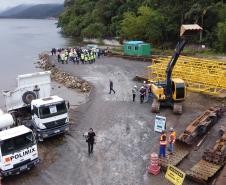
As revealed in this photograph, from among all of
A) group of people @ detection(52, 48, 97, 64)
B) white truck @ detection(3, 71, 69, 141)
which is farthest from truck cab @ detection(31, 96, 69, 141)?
group of people @ detection(52, 48, 97, 64)

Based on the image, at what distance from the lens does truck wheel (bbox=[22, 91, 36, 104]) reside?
24969 millimetres

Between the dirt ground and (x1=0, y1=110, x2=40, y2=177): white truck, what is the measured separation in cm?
63

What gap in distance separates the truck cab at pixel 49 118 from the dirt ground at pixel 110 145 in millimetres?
752

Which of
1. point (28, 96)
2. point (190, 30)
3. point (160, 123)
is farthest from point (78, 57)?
point (160, 123)

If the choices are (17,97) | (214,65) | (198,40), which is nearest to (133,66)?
(214,65)

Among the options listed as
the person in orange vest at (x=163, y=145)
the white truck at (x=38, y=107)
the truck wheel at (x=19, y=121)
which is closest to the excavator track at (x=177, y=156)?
the person in orange vest at (x=163, y=145)

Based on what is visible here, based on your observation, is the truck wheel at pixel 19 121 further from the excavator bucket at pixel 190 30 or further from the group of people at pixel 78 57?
the group of people at pixel 78 57

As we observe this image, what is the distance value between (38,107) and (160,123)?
732cm

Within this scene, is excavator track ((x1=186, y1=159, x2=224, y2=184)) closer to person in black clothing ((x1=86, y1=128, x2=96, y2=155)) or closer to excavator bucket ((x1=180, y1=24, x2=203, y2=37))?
person in black clothing ((x1=86, y1=128, x2=96, y2=155))

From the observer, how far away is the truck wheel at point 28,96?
81.9ft

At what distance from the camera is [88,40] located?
89.8m

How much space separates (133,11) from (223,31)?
108 feet

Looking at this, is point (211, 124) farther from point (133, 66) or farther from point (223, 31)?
point (223, 31)

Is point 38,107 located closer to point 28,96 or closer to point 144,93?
point 28,96
